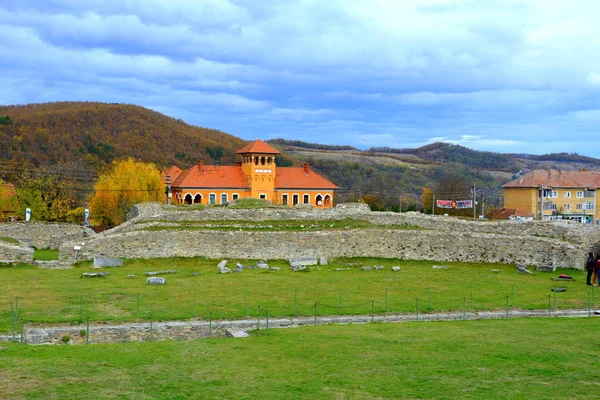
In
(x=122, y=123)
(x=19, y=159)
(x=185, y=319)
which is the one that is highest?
(x=122, y=123)

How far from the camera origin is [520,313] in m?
21.4

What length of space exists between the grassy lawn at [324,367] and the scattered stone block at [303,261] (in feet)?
50.3

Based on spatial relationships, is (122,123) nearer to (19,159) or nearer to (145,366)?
(19,159)

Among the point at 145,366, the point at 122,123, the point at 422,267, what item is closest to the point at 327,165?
the point at 122,123

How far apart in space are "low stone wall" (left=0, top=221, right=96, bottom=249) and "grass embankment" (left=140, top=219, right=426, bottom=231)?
7004mm

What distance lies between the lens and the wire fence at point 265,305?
1977 centimetres

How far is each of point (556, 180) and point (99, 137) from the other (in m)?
91.8

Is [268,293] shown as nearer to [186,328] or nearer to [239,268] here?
[186,328]

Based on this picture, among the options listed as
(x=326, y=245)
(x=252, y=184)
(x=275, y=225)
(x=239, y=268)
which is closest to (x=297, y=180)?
(x=252, y=184)

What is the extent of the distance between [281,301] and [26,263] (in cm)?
1601

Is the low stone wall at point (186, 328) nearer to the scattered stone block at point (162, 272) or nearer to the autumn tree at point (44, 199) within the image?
the scattered stone block at point (162, 272)

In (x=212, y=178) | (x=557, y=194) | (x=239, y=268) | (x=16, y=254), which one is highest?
(x=212, y=178)

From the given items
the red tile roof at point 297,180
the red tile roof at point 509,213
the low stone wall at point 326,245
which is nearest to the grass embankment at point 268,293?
the low stone wall at point 326,245

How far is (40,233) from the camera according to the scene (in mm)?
41750
